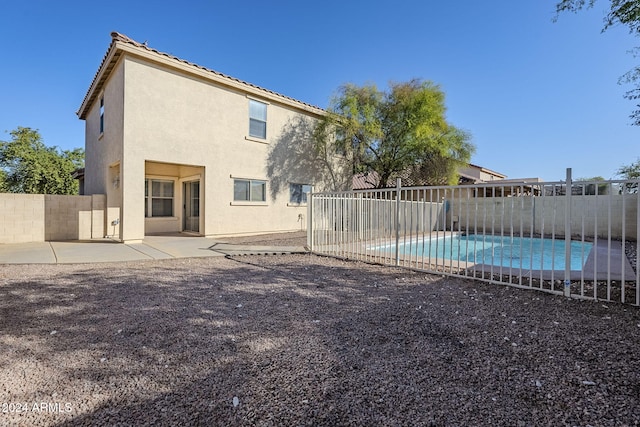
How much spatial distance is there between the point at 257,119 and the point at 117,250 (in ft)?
24.3

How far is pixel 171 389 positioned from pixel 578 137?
64.3ft

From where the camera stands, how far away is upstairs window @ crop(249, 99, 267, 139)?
12816 mm

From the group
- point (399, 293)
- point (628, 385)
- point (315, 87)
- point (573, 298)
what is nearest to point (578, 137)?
point (315, 87)

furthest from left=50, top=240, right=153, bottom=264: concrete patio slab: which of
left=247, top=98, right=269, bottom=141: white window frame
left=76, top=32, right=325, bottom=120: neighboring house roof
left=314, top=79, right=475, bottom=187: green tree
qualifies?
left=314, top=79, right=475, bottom=187: green tree

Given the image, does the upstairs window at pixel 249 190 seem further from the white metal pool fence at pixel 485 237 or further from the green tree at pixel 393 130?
the white metal pool fence at pixel 485 237

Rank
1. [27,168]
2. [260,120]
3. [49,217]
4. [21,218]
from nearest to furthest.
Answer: [21,218] → [49,217] → [260,120] → [27,168]

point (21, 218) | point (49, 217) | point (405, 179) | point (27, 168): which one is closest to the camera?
point (21, 218)

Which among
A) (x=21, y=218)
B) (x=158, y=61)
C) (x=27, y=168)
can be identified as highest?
(x=158, y=61)

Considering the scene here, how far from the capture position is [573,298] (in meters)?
4.48

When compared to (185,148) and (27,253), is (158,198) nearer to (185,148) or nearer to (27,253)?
(185,148)

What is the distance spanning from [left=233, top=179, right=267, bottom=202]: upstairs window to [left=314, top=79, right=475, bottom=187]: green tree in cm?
397

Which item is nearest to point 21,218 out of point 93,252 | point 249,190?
point 93,252

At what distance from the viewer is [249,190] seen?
1285 centimetres

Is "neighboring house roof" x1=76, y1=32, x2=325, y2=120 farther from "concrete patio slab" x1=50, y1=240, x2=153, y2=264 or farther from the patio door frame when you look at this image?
"concrete patio slab" x1=50, y1=240, x2=153, y2=264
